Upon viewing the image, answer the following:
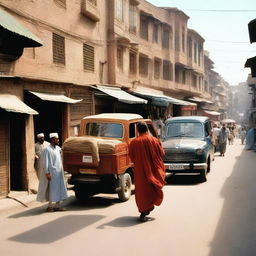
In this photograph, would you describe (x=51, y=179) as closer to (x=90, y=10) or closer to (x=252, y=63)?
(x=252, y=63)

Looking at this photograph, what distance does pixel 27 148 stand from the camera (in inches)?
476

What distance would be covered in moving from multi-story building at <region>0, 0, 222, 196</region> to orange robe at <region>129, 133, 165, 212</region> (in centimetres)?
421

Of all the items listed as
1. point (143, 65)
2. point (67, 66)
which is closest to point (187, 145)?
point (67, 66)

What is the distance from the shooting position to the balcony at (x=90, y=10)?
17781 mm

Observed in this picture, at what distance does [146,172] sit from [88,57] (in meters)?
12.5

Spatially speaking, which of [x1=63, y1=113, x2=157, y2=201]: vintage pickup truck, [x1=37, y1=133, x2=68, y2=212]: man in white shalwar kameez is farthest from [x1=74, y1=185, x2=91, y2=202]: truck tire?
[x1=37, y1=133, x2=68, y2=212]: man in white shalwar kameez

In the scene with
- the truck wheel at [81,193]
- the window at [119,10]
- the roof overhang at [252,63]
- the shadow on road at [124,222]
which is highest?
the window at [119,10]

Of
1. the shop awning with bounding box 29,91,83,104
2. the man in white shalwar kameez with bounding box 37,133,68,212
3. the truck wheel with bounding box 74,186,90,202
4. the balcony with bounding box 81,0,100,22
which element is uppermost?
the balcony with bounding box 81,0,100,22

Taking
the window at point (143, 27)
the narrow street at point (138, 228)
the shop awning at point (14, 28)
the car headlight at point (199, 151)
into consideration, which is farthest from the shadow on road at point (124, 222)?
the window at point (143, 27)

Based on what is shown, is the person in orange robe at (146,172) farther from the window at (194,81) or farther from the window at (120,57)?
the window at (194,81)

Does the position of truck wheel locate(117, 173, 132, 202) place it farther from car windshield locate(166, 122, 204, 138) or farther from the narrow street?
car windshield locate(166, 122, 204, 138)

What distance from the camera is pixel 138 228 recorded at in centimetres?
691

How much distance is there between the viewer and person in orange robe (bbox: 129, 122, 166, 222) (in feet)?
24.6

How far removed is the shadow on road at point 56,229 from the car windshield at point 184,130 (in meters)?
6.70
